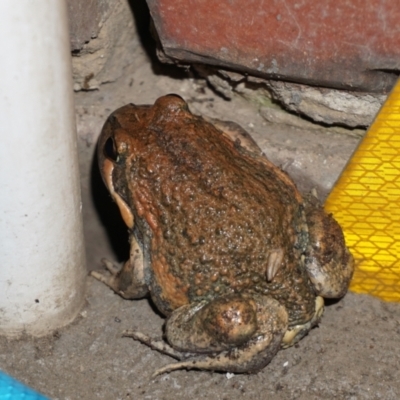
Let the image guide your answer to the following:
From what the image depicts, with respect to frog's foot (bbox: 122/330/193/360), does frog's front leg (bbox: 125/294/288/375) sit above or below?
above

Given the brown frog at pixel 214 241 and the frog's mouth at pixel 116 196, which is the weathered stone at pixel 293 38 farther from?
the frog's mouth at pixel 116 196

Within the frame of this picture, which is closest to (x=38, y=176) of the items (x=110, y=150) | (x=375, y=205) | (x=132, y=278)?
(x=110, y=150)

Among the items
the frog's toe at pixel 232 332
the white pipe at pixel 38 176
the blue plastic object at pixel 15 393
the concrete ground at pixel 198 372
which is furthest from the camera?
the concrete ground at pixel 198 372

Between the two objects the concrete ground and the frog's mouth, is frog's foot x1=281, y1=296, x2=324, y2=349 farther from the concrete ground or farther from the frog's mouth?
the frog's mouth

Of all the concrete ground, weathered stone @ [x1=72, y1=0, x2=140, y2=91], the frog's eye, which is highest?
weathered stone @ [x1=72, y1=0, x2=140, y2=91]

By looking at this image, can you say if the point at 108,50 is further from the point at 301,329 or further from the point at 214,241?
the point at 301,329

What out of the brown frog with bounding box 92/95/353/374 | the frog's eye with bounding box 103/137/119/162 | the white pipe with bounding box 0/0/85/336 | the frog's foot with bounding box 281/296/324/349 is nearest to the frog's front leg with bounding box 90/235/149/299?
the brown frog with bounding box 92/95/353/374

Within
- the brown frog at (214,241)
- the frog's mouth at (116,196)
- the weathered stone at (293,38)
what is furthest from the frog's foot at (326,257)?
the frog's mouth at (116,196)

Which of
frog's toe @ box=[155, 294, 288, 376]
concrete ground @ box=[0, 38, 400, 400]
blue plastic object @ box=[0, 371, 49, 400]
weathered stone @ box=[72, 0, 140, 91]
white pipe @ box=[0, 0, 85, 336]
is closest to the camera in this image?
blue plastic object @ box=[0, 371, 49, 400]
